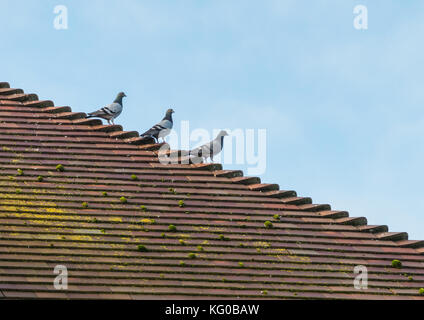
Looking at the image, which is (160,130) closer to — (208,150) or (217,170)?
(208,150)

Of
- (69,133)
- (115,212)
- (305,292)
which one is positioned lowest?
(305,292)

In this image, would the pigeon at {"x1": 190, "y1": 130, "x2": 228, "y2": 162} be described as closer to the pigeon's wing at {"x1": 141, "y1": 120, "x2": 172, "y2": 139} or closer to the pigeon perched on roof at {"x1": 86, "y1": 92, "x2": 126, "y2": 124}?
the pigeon's wing at {"x1": 141, "y1": 120, "x2": 172, "y2": 139}

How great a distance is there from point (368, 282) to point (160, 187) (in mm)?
3674

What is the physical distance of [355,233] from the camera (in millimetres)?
16359

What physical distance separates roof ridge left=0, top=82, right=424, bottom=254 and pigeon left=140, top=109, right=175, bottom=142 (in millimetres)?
245

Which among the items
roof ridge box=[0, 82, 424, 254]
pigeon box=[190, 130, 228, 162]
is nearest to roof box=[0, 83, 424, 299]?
roof ridge box=[0, 82, 424, 254]

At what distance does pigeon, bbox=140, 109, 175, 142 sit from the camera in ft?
60.2

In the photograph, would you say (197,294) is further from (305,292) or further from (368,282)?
(368,282)

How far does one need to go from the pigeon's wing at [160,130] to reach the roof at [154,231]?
1.71 ft

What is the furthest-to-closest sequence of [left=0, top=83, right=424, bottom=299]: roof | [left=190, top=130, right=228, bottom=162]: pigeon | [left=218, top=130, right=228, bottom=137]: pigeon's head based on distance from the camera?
[left=218, top=130, right=228, bottom=137]: pigeon's head
[left=190, top=130, right=228, bottom=162]: pigeon
[left=0, top=83, right=424, bottom=299]: roof

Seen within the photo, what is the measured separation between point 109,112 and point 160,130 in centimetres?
105

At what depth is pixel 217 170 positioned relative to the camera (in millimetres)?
17484

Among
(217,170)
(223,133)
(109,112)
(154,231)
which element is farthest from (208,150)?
(154,231)
